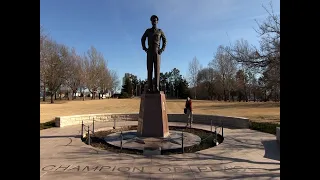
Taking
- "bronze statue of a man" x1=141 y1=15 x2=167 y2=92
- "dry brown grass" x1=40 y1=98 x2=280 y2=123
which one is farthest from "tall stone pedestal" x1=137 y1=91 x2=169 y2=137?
"dry brown grass" x1=40 y1=98 x2=280 y2=123

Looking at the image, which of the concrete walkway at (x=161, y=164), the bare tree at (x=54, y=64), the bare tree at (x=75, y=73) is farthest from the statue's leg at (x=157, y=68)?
the bare tree at (x=75, y=73)

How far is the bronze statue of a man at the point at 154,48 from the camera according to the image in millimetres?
11906

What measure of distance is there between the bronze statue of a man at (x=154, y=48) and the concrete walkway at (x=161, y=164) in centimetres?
460

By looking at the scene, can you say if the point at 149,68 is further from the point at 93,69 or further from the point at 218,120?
the point at 93,69

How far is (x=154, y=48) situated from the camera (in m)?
11.9

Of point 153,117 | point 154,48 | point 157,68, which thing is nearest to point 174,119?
point 153,117

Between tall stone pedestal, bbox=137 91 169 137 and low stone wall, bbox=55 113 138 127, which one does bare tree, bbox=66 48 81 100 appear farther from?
tall stone pedestal, bbox=137 91 169 137

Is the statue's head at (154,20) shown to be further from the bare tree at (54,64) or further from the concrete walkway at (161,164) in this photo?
the bare tree at (54,64)

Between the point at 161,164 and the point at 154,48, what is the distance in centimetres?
637

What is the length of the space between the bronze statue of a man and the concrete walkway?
4603 millimetres

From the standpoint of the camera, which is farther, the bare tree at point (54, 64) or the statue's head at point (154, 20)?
the bare tree at point (54, 64)
